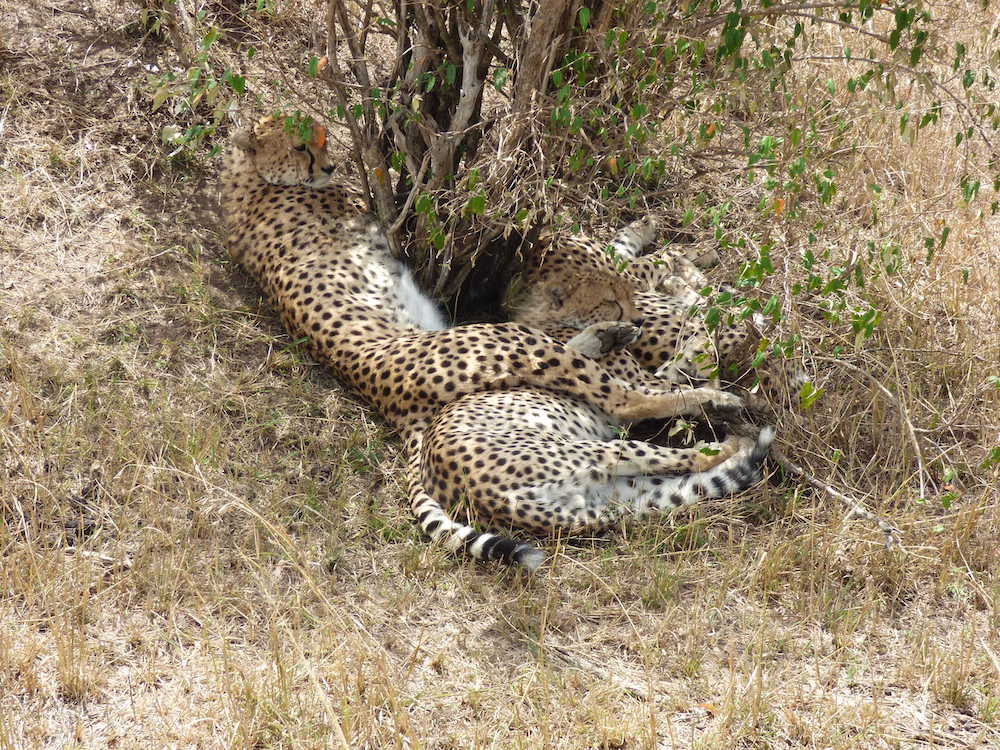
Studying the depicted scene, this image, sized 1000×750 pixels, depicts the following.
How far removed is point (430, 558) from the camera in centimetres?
368

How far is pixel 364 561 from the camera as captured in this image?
12.3 ft

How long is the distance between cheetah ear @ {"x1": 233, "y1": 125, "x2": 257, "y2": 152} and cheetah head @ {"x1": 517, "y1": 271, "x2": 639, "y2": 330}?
4.85 feet

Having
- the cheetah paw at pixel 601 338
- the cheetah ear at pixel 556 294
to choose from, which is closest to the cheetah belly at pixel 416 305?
the cheetah ear at pixel 556 294

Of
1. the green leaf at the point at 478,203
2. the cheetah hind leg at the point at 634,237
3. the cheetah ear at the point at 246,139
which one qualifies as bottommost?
the cheetah hind leg at the point at 634,237

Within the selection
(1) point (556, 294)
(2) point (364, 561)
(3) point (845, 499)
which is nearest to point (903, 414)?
(3) point (845, 499)

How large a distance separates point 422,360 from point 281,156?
1.45m

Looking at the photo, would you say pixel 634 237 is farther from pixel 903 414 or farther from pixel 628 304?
pixel 903 414

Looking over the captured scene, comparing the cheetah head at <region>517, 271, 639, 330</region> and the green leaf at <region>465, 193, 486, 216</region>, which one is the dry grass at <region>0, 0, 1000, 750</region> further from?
the green leaf at <region>465, 193, 486, 216</region>

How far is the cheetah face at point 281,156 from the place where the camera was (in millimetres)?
5141

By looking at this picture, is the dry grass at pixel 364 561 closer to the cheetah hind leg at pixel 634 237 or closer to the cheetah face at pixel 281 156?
the cheetah face at pixel 281 156

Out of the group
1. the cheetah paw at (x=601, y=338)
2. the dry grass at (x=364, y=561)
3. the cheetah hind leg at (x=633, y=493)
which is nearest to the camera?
the dry grass at (x=364, y=561)

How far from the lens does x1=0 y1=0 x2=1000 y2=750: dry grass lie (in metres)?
3.07

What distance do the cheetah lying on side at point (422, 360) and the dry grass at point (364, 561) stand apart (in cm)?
13

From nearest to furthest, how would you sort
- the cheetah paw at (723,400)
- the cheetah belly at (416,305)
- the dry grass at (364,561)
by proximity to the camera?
the dry grass at (364,561) → the cheetah paw at (723,400) → the cheetah belly at (416,305)
